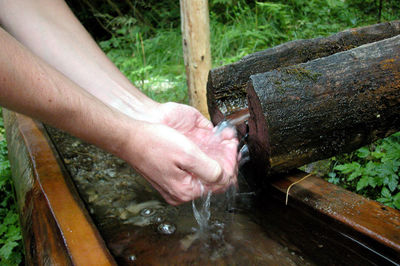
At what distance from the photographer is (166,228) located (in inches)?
65.9

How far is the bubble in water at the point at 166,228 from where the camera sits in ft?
5.41

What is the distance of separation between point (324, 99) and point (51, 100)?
1.19 m

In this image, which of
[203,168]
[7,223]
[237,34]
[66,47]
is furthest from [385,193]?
[237,34]

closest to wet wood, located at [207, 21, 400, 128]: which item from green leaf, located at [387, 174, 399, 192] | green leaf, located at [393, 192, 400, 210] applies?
green leaf, located at [387, 174, 399, 192]

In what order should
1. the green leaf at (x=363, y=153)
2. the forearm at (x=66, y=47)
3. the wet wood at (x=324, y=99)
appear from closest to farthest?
the wet wood at (x=324, y=99)
the forearm at (x=66, y=47)
the green leaf at (x=363, y=153)

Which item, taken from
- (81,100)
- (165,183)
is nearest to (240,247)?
(165,183)

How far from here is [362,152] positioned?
2283mm

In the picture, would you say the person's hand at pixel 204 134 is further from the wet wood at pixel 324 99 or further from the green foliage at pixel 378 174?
the green foliage at pixel 378 174

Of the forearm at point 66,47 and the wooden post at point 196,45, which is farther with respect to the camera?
the wooden post at point 196,45

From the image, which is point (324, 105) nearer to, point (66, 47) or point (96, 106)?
point (96, 106)

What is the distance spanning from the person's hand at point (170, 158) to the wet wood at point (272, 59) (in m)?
0.67

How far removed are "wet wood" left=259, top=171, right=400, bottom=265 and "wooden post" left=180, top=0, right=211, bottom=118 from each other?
6.06 ft

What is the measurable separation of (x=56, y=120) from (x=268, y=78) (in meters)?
0.96

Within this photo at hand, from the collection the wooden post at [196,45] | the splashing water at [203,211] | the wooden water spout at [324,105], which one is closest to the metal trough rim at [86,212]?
the wooden water spout at [324,105]
